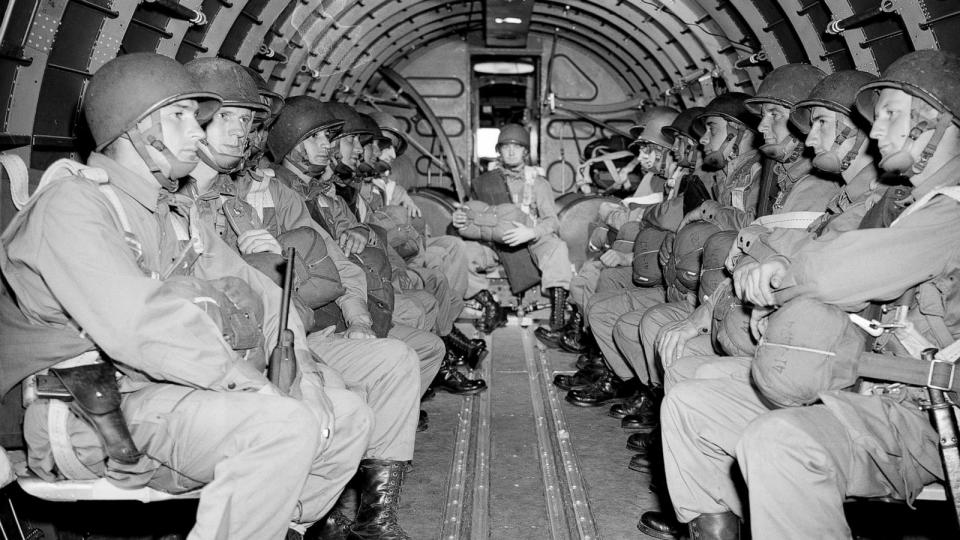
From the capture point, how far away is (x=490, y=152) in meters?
11.7

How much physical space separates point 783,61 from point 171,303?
5.07 meters

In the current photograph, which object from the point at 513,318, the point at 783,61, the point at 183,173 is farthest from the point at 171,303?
the point at 513,318

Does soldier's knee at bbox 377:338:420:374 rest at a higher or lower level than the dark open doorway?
lower

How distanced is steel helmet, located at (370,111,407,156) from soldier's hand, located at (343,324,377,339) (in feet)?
15.2

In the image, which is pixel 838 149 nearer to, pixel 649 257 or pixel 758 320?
pixel 758 320

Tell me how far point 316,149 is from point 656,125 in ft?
11.6

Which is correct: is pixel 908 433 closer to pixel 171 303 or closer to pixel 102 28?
pixel 171 303

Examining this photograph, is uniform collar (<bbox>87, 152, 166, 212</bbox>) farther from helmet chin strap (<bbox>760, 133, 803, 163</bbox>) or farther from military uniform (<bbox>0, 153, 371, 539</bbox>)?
helmet chin strap (<bbox>760, 133, 803, 163</bbox>)

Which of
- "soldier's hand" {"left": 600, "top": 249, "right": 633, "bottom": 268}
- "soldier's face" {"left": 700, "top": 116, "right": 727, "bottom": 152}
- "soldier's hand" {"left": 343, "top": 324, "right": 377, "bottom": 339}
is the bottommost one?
"soldier's hand" {"left": 343, "top": 324, "right": 377, "bottom": 339}

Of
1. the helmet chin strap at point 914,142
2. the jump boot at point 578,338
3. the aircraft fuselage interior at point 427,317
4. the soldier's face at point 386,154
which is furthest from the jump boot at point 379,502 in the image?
the soldier's face at point 386,154

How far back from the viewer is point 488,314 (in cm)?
750

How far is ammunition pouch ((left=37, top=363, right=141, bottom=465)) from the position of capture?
2092 mm

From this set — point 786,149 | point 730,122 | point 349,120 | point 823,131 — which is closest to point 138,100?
point 823,131

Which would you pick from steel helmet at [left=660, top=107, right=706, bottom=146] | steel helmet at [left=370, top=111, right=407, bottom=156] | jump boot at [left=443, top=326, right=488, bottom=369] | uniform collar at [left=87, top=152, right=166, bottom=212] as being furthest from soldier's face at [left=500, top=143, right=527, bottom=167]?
uniform collar at [left=87, top=152, right=166, bottom=212]
